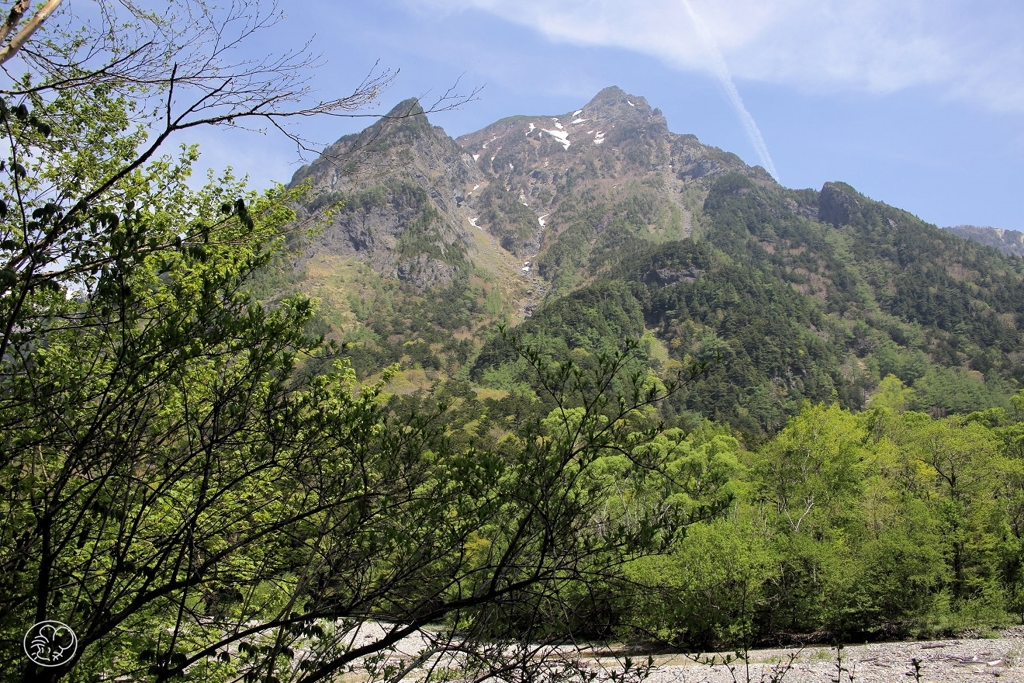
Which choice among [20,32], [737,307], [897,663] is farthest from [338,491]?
[737,307]

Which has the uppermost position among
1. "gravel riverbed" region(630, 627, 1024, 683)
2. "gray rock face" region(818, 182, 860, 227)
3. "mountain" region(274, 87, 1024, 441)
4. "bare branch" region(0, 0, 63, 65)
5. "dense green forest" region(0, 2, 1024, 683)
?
"gray rock face" region(818, 182, 860, 227)

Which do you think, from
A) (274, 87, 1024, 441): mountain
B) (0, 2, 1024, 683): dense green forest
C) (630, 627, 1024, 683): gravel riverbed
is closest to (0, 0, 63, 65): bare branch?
(0, 2, 1024, 683): dense green forest

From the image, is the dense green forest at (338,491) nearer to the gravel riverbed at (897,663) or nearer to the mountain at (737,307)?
the gravel riverbed at (897,663)

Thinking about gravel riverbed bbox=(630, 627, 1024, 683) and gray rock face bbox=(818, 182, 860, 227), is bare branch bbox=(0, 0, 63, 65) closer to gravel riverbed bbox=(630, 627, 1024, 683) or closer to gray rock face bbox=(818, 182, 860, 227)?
gravel riverbed bbox=(630, 627, 1024, 683)

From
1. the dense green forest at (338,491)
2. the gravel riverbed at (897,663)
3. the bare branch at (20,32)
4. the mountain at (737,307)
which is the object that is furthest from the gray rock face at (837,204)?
the bare branch at (20,32)

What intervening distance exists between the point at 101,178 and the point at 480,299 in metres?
170

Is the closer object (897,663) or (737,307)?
(897,663)

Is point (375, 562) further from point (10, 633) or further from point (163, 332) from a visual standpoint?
point (10, 633)

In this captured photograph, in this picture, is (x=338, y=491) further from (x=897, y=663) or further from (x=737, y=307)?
(x=737, y=307)

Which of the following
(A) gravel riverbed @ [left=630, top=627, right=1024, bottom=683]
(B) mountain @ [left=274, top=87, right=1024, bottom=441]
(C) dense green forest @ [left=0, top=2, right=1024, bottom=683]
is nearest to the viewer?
(C) dense green forest @ [left=0, top=2, right=1024, bottom=683]

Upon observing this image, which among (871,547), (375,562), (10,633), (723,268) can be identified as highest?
(723,268)

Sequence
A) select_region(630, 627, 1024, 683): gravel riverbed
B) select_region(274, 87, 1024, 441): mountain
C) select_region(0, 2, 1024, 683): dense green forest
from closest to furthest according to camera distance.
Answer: select_region(0, 2, 1024, 683): dense green forest, select_region(630, 627, 1024, 683): gravel riverbed, select_region(274, 87, 1024, 441): mountain

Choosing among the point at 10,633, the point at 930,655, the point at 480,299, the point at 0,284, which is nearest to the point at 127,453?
the point at 0,284

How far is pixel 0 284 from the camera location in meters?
2.73
